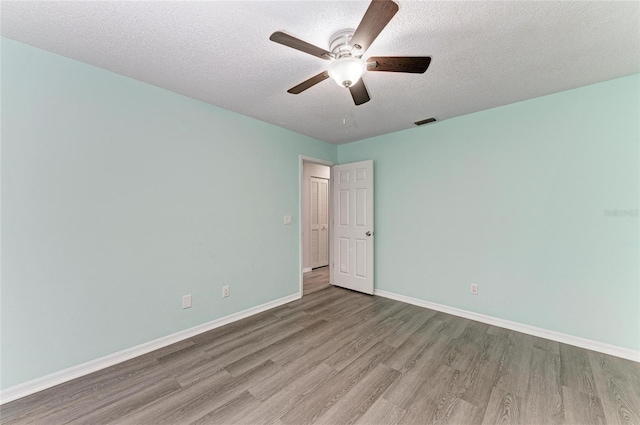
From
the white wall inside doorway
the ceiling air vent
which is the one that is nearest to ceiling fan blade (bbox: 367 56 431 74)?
the ceiling air vent

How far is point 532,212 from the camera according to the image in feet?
8.44

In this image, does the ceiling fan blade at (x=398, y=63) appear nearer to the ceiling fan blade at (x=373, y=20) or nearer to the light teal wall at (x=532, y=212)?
the ceiling fan blade at (x=373, y=20)

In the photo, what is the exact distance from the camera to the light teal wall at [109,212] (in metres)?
1.72

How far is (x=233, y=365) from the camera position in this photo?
2062 mm

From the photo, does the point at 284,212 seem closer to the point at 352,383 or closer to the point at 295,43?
the point at 352,383

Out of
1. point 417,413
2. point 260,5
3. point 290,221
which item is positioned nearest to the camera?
point 260,5

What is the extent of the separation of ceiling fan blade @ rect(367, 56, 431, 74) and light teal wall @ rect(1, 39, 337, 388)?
6.32 feet

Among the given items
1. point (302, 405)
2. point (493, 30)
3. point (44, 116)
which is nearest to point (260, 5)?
point (493, 30)

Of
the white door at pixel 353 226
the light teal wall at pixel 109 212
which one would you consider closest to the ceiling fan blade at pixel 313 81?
the light teal wall at pixel 109 212

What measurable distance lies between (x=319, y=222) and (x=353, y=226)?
1644 mm

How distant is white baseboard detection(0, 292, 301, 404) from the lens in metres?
1.69

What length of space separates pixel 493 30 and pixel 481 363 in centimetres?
251

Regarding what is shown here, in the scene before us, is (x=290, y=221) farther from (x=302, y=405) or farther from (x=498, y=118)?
(x=498, y=118)

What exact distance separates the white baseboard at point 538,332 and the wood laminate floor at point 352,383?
0.09 m
